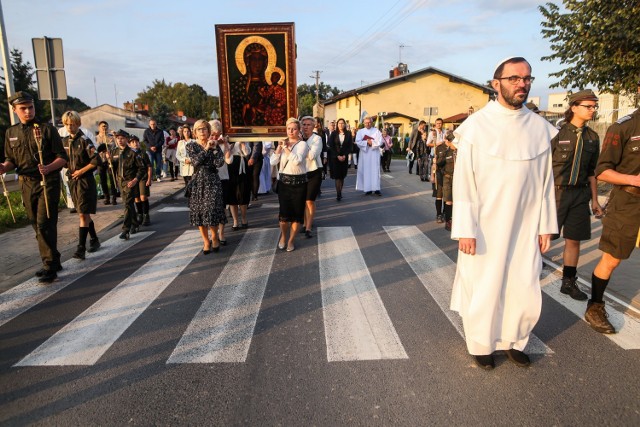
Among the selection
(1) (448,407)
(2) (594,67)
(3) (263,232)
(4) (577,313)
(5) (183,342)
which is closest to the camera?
(1) (448,407)

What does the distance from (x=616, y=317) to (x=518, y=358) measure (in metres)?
1.52

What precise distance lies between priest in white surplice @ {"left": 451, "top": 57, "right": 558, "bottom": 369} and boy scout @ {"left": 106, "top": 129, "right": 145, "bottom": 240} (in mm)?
6220

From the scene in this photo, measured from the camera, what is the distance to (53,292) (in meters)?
5.13

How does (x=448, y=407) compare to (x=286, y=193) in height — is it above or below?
below

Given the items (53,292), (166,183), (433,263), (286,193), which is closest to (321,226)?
(286,193)

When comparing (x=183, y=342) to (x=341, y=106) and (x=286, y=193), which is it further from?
(x=341, y=106)

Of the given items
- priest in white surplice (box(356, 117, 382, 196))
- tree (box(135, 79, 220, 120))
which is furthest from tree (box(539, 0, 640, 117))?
tree (box(135, 79, 220, 120))

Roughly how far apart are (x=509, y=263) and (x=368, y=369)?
4.18 ft

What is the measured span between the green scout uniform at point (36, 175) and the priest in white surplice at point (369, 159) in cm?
853

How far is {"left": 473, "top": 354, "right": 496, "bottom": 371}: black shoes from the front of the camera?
328cm

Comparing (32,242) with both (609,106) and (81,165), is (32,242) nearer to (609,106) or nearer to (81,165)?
(81,165)

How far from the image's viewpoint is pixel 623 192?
393 centimetres

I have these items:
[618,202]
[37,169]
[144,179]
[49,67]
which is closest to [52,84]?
[49,67]

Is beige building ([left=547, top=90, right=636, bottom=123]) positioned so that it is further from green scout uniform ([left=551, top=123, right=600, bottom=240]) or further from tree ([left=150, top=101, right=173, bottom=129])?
tree ([left=150, top=101, right=173, bottom=129])
